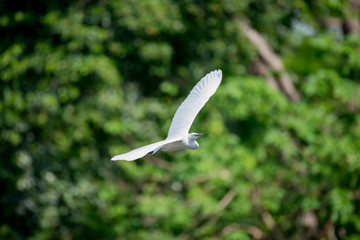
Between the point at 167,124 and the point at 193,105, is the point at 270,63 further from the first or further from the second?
the point at 193,105

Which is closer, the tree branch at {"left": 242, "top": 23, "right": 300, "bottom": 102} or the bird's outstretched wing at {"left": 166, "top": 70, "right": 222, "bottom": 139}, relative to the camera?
the bird's outstretched wing at {"left": 166, "top": 70, "right": 222, "bottom": 139}

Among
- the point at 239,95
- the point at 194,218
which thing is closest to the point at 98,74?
the point at 239,95

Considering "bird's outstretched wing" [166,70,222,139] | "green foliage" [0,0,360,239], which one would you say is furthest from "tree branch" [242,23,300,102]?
"bird's outstretched wing" [166,70,222,139]

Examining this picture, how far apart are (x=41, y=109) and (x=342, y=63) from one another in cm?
383

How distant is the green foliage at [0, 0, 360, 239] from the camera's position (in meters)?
6.65

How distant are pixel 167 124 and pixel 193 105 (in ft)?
10.1

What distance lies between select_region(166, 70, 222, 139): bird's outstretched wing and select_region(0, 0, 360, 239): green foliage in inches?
106

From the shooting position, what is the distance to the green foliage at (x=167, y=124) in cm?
665

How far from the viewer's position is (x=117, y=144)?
7707mm

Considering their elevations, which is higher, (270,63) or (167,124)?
(167,124)

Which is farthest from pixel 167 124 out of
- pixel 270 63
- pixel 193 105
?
pixel 193 105

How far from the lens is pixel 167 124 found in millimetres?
6957

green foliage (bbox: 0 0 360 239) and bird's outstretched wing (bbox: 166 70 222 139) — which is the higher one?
bird's outstretched wing (bbox: 166 70 222 139)

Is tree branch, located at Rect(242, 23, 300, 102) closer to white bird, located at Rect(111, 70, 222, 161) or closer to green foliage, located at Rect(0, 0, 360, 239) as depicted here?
green foliage, located at Rect(0, 0, 360, 239)
